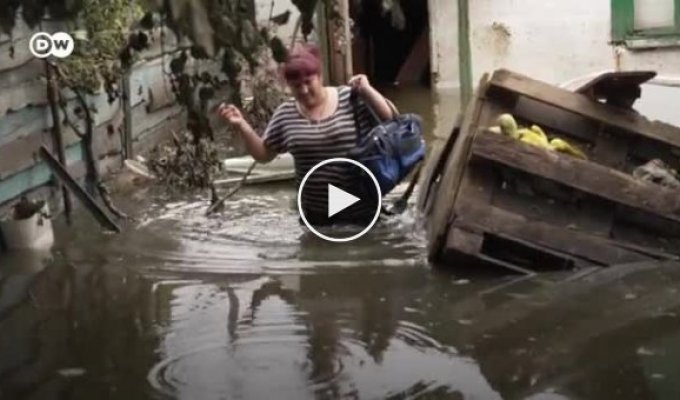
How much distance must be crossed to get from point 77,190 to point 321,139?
1742 millimetres

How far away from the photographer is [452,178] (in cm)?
746

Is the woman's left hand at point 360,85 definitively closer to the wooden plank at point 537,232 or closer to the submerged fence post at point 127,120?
the wooden plank at point 537,232

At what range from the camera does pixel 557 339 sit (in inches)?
244

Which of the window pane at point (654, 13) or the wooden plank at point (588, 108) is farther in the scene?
the window pane at point (654, 13)

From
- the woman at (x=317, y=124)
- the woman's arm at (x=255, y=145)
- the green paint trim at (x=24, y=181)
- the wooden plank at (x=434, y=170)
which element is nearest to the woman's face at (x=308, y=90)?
the woman at (x=317, y=124)

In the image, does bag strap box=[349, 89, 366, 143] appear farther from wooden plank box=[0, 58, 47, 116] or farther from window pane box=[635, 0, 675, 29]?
window pane box=[635, 0, 675, 29]

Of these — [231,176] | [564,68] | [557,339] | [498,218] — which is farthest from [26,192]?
[564,68]

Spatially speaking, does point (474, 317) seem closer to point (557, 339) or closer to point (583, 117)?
point (557, 339)

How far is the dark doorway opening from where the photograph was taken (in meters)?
18.8

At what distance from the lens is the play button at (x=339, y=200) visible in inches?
333

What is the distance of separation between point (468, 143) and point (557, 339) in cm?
159

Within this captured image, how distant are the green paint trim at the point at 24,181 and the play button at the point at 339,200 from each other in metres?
1.88

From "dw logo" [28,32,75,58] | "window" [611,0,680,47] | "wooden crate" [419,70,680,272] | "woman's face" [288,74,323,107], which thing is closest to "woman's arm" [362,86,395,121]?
"woman's face" [288,74,323,107]

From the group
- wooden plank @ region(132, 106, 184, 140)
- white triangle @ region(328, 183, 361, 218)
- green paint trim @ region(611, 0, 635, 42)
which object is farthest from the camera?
green paint trim @ region(611, 0, 635, 42)
